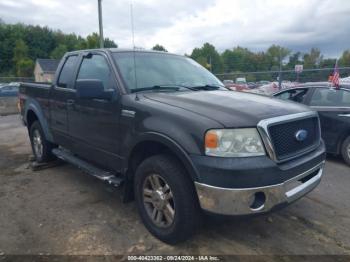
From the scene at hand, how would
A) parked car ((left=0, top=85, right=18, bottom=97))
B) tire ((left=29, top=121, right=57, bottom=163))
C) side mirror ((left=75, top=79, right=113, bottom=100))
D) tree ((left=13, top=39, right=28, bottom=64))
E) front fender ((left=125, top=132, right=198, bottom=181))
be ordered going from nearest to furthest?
front fender ((left=125, top=132, right=198, bottom=181)) → side mirror ((left=75, top=79, right=113, bottom=100)) → tire ((left=29, top=121, right=57, bottom=163)) → parked car ((left=0, top=85, right=18, bottom=97)) → tree ((left=13, top=39, right=28, bottom=64))

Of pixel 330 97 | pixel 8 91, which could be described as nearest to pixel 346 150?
pixel 330 97

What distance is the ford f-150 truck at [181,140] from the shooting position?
2781 millimetres

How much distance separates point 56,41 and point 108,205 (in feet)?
284

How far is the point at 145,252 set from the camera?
318 cm

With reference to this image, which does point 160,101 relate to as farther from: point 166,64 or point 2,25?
point 2,25

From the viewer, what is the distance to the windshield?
3.86 m

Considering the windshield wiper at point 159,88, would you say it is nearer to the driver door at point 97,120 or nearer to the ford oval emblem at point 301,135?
the driver door at point 97,120

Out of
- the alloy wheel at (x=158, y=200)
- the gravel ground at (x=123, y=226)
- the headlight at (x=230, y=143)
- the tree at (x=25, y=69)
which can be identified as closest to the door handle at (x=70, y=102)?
the gravel ground at (x=123, y=226)

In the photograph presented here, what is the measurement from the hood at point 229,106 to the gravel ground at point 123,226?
86 cm

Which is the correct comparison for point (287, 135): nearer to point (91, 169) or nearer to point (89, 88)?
point (89, 88)

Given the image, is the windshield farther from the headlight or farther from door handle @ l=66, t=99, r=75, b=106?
the headlight

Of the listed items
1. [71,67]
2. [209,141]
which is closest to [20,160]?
[71,67]

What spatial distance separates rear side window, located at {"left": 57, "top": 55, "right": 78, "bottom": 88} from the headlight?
2.86 m

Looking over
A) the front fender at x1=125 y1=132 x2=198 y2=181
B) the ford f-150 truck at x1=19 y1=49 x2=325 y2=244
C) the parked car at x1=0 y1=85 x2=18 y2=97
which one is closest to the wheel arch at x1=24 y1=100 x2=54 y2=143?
the ford f-150 truck at x1=19 y1=49 x2=325 y2=244
